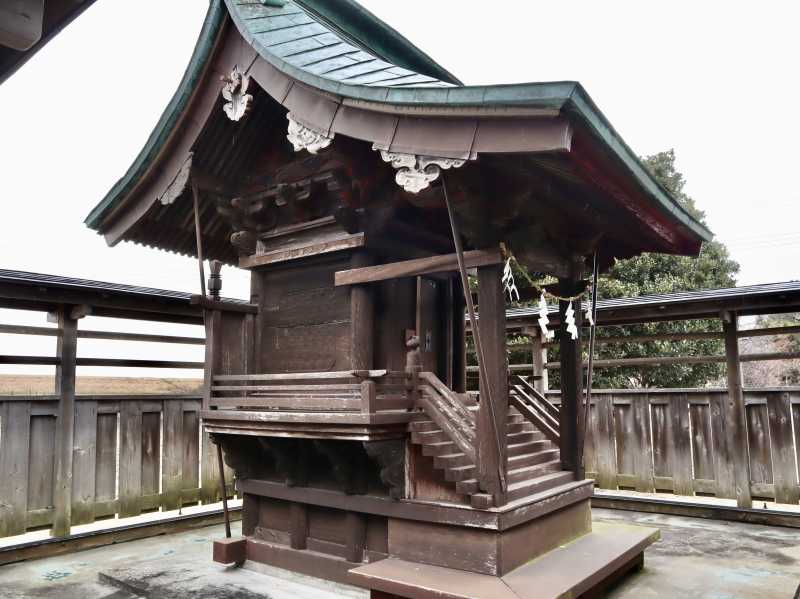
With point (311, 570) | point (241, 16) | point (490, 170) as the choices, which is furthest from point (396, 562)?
point (241, 16)

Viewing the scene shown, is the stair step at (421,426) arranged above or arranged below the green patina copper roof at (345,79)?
below

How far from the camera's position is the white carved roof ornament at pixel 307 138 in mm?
5074

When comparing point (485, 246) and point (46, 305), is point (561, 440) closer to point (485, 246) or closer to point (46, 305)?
point (485, 246)

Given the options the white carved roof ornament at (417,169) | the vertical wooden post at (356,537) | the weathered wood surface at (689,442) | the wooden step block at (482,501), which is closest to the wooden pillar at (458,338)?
the vertical wooden post at (356,537)

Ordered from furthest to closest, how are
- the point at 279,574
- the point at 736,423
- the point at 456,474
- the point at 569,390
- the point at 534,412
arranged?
1. the point at 736,423
2. the point at 534,412
3. the point at 569,390
4. the point at 279,574
5. the point at 456,474

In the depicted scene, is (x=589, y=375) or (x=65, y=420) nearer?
(x=589, y=375)

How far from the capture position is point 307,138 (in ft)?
17.0

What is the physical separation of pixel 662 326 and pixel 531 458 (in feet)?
41.9

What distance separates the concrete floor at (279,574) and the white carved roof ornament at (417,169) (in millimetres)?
3981

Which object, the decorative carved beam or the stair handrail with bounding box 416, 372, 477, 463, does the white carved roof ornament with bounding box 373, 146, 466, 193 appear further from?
the stair handrail with bounding box 416, 372, 477, 463

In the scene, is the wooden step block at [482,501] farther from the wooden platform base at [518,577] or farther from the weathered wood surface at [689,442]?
the weathered wood surface at [689,442]

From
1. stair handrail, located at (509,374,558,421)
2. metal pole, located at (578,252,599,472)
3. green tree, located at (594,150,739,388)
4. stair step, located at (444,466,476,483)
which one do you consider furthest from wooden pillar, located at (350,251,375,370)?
green tree, located at (594,150,739,388)

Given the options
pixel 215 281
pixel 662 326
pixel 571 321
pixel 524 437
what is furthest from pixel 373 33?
pixel 662 326

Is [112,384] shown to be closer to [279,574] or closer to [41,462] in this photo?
[41,462]
